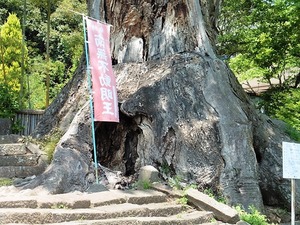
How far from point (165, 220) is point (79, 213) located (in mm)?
1008

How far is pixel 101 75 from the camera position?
6.60m

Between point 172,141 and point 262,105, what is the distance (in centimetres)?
705

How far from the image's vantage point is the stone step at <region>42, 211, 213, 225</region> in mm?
4383

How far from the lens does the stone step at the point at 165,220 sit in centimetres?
438

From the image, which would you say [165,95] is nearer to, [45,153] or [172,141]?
[172,141]

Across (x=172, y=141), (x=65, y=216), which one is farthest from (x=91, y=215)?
(x=172, y=141)

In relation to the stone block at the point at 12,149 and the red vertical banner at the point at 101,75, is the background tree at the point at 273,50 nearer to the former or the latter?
the red vertical banner at the point at 101,75

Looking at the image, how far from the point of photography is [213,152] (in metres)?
6.45

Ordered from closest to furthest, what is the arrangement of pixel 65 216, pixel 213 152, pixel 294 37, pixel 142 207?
pixel 65 216 → pixel 142 207 → pixel 213 152 → pixel 294 37

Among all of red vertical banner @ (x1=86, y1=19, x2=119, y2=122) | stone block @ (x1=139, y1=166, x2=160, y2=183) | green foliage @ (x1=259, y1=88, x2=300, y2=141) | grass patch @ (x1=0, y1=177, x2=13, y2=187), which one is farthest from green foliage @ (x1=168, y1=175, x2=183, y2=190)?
green foliage @ (x1=259, y1=88, x2=300, y2=141)

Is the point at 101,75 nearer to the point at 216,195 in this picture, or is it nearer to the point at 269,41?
the point at 216,195

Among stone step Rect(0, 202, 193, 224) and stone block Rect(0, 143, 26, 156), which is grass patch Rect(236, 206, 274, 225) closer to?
stone step Rect(0, 202, 193, 224)

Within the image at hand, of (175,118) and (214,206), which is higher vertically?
(175,118)

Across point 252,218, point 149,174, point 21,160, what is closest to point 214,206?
point 252,218
